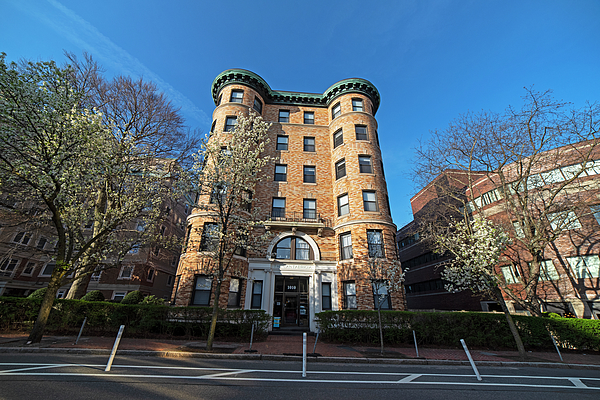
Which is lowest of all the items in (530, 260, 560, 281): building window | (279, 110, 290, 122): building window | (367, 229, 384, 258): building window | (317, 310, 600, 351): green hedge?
(317, 310, 600, 351): green hedge

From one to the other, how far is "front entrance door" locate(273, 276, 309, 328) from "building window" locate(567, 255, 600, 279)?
22.0 meters

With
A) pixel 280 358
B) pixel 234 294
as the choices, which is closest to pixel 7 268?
pixel 234 294

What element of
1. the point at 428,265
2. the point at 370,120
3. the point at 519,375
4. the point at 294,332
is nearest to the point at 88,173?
the point at 294,332

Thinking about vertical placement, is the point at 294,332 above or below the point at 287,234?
below

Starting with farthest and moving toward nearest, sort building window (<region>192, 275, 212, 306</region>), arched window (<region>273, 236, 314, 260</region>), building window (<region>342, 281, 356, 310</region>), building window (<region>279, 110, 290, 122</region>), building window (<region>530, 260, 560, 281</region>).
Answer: building window (<region>279, 110, 290, 122</region>) < building window (<region>530, 260, 560, 281</region>) < arched window (<region>273, 236, 314, 260</region>) < building window (<region>342, 281, 356, 310</region>) < building window (<region>192, 275, 212, 306</region>)

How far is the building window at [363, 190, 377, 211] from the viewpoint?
19.0 metres

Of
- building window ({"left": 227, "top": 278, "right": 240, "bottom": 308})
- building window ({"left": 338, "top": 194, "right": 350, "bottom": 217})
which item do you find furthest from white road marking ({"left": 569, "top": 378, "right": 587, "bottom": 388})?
building window ({"left": 227, "top": 278, "right": 240, "bottom": 308})

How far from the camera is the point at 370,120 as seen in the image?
2273 centimetres

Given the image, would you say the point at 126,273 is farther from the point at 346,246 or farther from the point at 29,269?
the point at 346,246

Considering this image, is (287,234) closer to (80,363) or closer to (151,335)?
(151,335)

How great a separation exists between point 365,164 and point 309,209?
615 centimetres

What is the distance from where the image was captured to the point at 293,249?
18.7 metres

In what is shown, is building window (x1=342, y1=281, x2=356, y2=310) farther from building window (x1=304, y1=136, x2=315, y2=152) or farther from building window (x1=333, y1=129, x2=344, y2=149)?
building window (x1=304, y1=136, x2=315, y2=152)

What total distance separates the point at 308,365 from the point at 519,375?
686 cm
